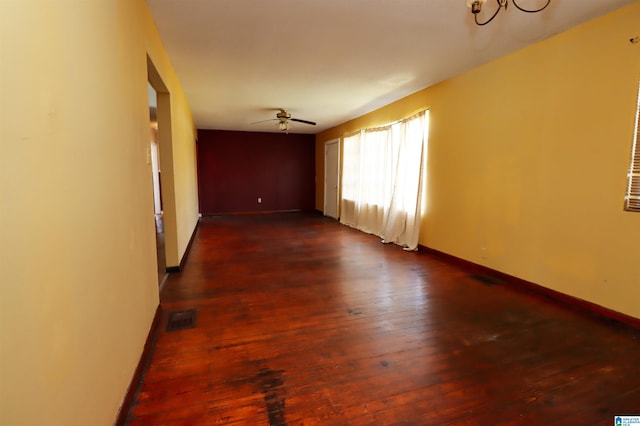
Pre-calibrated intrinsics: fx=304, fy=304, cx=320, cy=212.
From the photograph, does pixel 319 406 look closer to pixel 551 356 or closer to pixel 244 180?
pixel 551 356

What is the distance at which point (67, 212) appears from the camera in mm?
1016

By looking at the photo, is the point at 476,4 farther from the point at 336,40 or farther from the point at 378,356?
the point at 378,356

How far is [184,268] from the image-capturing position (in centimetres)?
375

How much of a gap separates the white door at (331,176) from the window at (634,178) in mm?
5723

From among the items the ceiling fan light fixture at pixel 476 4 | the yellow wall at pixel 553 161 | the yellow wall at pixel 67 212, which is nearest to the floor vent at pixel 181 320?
the yellow wall at pixel 67 212

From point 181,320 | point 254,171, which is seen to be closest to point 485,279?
point 181,320

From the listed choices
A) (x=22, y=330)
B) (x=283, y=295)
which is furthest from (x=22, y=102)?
(x=283, y=295)

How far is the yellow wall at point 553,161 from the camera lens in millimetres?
2432

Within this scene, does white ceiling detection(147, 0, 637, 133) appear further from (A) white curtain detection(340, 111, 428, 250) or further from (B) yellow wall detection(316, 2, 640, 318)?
(A) white curtain detection(340, 111, 428, 250)

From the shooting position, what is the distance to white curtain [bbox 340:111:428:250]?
4.66 m

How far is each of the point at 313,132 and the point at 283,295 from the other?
676 cm

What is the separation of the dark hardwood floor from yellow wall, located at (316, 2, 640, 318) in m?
0.42

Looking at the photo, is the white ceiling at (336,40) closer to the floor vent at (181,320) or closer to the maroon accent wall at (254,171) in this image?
the floor vent at (181,320)

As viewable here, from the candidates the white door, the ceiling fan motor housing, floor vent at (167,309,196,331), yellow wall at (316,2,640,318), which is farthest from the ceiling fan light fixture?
the white door
